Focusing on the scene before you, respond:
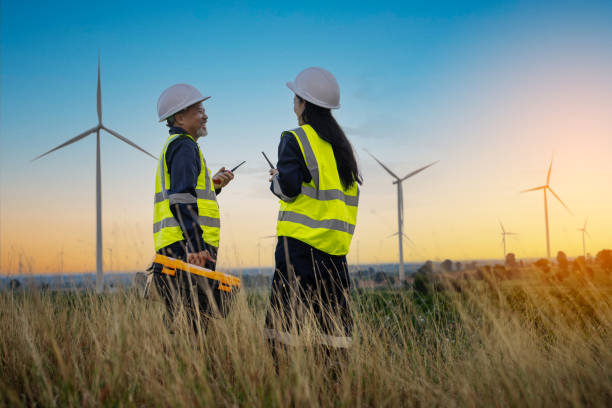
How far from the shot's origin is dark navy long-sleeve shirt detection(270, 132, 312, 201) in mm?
4051

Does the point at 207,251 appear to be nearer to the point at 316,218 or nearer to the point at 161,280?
the point at 161,280

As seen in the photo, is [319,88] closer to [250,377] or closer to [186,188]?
[186,188]

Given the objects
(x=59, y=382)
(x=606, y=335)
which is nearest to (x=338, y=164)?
(x=59, y=382)

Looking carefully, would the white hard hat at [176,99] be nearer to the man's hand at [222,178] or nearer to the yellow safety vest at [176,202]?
the yellow safety vest at [176,202]

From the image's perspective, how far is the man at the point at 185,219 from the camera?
14.2ft

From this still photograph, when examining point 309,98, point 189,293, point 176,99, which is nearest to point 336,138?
point 309,98

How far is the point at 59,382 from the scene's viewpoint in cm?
395

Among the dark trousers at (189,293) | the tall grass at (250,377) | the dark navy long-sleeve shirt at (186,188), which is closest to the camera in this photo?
the tall grass at (250,377)

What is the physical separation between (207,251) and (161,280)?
48cm

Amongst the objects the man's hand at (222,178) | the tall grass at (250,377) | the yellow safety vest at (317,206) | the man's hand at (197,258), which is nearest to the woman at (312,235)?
the yellow safety vest at (317,206)

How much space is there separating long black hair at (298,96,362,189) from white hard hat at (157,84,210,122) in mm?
1323

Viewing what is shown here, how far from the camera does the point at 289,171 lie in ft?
13.3

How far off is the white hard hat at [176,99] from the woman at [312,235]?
1330mm

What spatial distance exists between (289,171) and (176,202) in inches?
45.6
